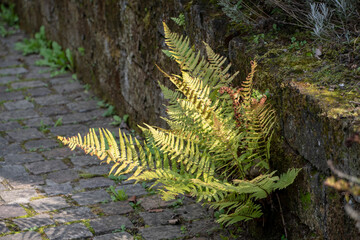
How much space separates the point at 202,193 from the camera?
2.67 meters

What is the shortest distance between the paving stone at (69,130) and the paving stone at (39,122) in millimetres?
154

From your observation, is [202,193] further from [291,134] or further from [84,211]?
[84,211]

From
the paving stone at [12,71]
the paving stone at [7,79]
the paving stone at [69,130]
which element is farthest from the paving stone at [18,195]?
the paving stone at [12,71]

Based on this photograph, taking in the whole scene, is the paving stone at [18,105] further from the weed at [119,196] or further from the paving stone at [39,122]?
the weed at [119,196]

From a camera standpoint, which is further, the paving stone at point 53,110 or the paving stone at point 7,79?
the paving stone at point 7,79

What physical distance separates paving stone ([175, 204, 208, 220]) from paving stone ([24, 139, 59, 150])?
5.58 feet

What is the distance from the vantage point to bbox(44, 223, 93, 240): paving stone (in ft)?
10.4

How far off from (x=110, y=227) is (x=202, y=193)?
Answer: 0.92 m

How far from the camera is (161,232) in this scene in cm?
326

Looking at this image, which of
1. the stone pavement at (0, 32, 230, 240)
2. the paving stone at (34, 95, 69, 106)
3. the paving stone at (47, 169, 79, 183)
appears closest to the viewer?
the stone pavement at (0, 32, 230, 240)

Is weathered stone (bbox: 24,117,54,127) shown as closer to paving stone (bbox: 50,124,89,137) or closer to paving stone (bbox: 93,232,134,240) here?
paving stone (bbox: 50,124,89,137)

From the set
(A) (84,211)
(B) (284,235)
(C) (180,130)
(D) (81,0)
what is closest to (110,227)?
(A) (84,211)

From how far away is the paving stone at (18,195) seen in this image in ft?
12.0

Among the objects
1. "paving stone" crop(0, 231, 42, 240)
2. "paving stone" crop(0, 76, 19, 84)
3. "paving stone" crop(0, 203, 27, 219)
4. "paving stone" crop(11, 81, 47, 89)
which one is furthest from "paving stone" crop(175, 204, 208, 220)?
"paving stone" crop(0, 76, 19, 84)
